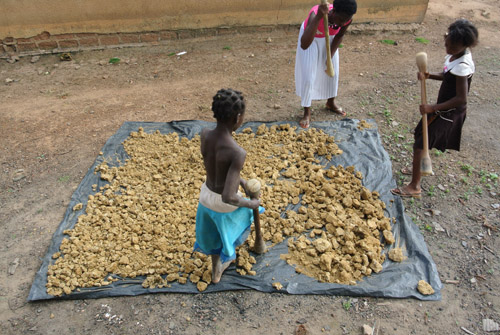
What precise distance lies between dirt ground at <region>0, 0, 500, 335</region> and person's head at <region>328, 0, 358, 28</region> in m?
1.30

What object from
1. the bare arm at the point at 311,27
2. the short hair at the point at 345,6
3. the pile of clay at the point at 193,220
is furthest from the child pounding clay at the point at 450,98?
the bare arm at the point at 311,27

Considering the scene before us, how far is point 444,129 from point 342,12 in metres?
1.43

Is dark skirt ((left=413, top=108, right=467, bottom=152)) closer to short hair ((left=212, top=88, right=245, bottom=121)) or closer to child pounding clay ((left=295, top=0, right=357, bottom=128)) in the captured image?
child pounding clay ((left=295, top=0, right=357, bottom=128))

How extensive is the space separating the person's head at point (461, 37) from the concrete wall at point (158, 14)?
4.17 meters

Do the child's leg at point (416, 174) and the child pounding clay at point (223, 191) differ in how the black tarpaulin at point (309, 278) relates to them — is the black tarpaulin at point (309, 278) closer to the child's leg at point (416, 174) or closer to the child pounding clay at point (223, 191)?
the child's leg at point (416, 174)

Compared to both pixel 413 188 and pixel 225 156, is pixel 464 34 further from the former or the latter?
pixel 225 156

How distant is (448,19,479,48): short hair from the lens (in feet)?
8.48

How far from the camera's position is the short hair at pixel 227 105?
1948mm

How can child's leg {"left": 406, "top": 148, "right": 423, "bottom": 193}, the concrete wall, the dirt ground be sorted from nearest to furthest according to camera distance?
the dirt ground
child's leg {"left": 406, "top": 148, "right": 423, "bottom": 193}
the concrete wall

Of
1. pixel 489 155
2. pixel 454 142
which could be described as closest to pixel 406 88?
pixel 489 155

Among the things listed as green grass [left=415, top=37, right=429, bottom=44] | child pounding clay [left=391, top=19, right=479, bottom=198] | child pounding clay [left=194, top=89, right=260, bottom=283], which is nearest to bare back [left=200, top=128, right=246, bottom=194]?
child pounding clay [left=194, top=89, right=260, bottom=283]

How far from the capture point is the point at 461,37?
8.52 feet

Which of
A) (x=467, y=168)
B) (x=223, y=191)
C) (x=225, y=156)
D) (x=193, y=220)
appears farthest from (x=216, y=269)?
(x=467, y=168)

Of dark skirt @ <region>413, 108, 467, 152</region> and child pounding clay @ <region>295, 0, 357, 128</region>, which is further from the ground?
child pounding clay @ <region>295, 0, 357, 128</region>
